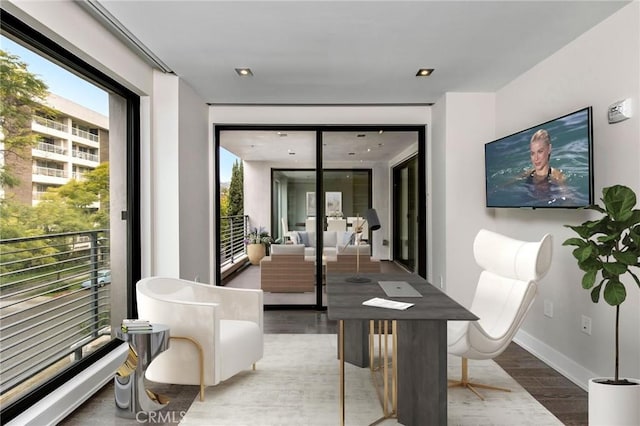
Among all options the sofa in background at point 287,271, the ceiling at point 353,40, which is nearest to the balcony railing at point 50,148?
the ceiling at point 353,40

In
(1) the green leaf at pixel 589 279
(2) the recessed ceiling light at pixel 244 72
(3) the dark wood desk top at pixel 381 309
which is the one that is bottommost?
(3) the dark wood desk top at pixel 381 309

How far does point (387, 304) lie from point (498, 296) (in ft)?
3.52

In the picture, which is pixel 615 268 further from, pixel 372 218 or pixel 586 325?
pixel 372 218

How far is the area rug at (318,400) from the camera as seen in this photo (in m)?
2.55

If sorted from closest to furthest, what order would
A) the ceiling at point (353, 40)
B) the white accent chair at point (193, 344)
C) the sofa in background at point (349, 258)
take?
the ceiling at point (353, 40) < the white accent chair at point (193, 344) < the sofa in background at point (349, 258)

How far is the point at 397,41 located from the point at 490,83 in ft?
5.14

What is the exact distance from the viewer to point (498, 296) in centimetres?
304

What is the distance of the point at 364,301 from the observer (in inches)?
100

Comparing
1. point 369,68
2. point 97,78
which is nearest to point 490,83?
point 369,68

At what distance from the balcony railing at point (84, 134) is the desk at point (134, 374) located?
1.40 meters

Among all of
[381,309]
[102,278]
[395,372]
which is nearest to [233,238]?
[102,278]

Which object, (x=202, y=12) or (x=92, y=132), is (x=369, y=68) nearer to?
(x=202, y=12)

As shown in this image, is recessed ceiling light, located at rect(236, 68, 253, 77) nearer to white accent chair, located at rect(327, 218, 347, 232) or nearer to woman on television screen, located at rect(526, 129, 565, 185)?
white accent chair, located at rect(327, 218, 347, 232)

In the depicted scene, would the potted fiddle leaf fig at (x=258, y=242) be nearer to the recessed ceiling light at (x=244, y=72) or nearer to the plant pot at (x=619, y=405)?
the recessed ceiling light at (x=244, y=72)
